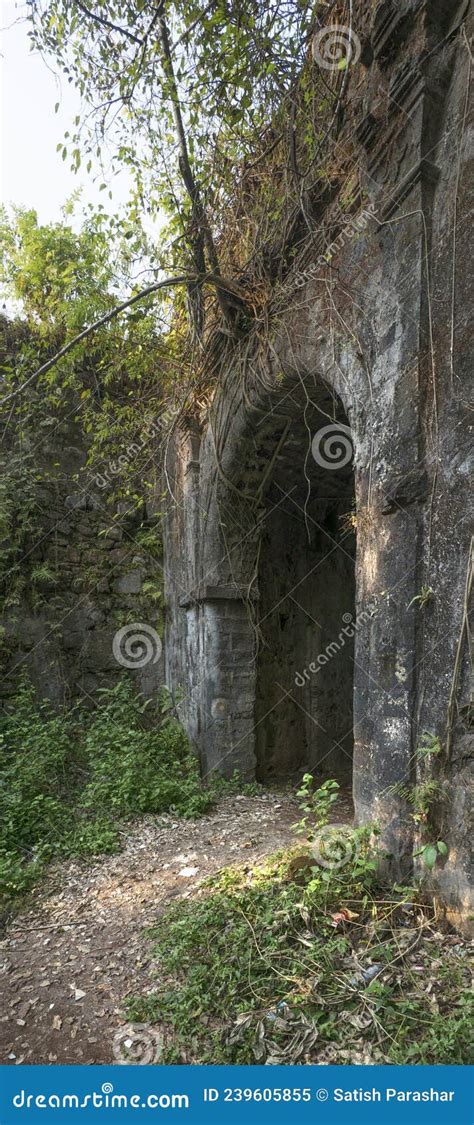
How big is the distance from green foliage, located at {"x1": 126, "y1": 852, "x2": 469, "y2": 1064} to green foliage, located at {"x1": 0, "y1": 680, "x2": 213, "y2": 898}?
1.40 m

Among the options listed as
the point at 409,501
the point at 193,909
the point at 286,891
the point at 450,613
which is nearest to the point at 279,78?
the point at 409,501

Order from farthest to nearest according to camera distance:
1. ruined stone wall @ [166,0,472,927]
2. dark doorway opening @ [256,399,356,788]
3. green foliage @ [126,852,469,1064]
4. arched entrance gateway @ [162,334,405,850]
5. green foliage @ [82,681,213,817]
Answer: dark doorway opening @ [256,399,356,788], green foliage @ [82,681,213,817], arched entrance gateway @ [162,334,405,850], ruined stone wall @ [166,0,472,927], green foliage @ [126,852,469,1064]

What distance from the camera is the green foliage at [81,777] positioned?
3918mm

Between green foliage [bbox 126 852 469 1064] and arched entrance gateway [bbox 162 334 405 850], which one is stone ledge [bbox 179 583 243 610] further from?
green foliage [bbox 126 852 469 1064]

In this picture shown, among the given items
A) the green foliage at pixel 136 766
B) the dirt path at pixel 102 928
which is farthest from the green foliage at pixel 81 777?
the dirt path at pixel 102 928

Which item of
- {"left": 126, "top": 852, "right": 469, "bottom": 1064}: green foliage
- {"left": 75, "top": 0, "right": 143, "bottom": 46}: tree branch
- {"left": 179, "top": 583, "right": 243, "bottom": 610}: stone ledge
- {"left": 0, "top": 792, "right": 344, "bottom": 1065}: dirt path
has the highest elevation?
{"left": 75, "top": 0, "right": 143, "bottom": 46}: tree branch

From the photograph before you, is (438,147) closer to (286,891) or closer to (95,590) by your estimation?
(286,891)

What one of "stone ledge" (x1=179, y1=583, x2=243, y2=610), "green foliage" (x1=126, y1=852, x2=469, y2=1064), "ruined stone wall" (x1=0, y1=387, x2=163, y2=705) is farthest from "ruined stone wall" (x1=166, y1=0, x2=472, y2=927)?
"ruined stone wall" (x1=0, y1=387, x2=163, y2=705)

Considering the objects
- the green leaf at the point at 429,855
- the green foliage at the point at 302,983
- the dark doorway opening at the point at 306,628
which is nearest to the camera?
the green foliage at the point at 302,983

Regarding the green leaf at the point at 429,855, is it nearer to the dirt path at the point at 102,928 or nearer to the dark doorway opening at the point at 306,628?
the dirt path at the point at 102,928

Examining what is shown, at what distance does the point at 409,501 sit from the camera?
2.42 metres

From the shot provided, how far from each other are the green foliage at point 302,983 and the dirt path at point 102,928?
0.56ft

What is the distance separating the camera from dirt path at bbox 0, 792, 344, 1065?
232cm

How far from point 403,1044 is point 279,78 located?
4.69 metres
